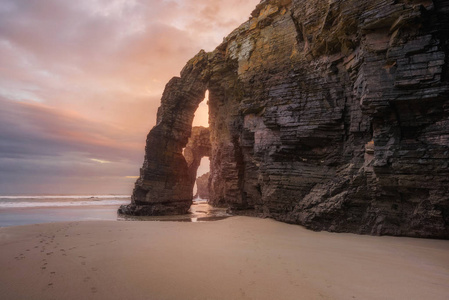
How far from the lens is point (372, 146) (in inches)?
357

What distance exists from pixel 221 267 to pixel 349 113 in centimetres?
966

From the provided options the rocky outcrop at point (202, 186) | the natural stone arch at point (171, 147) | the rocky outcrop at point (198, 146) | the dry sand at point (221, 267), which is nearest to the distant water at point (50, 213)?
the natural stone arch at point (171, 147)

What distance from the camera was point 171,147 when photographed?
24484 mm

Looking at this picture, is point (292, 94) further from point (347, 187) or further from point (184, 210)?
point (184, 210)

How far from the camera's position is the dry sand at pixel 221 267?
12.8 ft

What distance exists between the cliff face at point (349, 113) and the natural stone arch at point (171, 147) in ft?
23.5

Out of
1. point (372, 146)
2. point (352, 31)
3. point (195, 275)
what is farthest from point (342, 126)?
point (195, 275)

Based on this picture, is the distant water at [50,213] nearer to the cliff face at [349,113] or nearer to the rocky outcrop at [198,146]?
the rocky outcrop at [198,146]

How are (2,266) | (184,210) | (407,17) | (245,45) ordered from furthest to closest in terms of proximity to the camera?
(184,210), (245,45), (407,17), (2,266)

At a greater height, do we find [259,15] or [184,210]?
[259,15]

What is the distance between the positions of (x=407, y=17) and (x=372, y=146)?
189 inches

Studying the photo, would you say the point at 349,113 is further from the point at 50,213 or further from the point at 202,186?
the point at 202,186

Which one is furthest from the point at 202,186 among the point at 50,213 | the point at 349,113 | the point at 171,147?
the point at 349,113

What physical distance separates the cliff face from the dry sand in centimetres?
170
